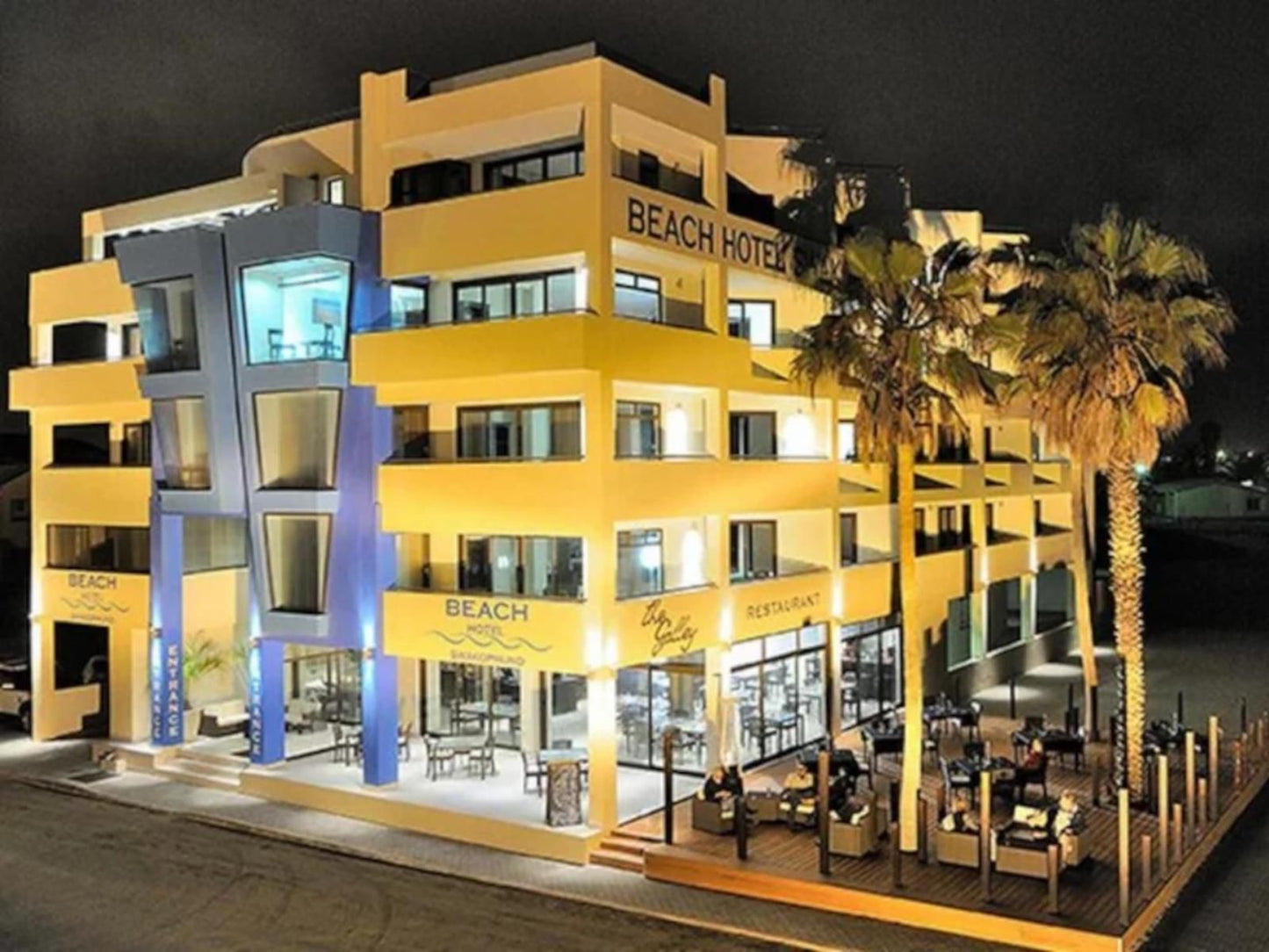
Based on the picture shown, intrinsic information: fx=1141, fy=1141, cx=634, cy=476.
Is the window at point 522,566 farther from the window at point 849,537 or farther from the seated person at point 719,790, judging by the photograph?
the window at point 849,537

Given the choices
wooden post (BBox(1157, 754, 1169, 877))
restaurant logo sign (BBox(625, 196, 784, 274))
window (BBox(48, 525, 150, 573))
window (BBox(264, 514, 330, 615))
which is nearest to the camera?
wooden post (BBox(1157, 754, 1169, 877))

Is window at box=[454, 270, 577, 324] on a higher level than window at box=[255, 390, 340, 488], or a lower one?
higher

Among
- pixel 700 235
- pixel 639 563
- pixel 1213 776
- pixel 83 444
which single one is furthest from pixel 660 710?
pixel 83 444

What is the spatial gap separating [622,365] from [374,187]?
7.24 meters

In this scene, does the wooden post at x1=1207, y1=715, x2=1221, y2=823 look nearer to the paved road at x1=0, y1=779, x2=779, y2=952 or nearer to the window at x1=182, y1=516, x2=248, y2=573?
the paved road at x1=0, y1=779, x2=779, y2=952

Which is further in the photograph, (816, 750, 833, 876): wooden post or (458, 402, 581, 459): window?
(458, 402, 581, 459): window

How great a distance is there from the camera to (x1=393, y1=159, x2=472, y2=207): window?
24.7 meters

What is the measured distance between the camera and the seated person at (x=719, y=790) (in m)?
20.3

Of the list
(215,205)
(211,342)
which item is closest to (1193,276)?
(211,342)

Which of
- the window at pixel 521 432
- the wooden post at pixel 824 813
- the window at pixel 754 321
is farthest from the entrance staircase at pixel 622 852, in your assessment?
the window at pixel 754 321

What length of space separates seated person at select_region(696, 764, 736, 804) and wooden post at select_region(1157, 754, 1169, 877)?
22.8ft

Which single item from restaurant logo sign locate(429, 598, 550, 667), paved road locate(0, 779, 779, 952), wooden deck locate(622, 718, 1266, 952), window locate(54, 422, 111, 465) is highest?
window locate(54, 422, 111, 465)

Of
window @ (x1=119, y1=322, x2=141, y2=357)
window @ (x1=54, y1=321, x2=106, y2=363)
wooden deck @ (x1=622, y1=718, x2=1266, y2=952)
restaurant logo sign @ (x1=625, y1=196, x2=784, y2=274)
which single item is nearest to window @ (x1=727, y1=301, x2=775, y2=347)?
restaurant logo sign @ (x1=625, y1=196, x2=784, y2=274)

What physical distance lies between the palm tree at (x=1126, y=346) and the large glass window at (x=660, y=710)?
8531 mm
